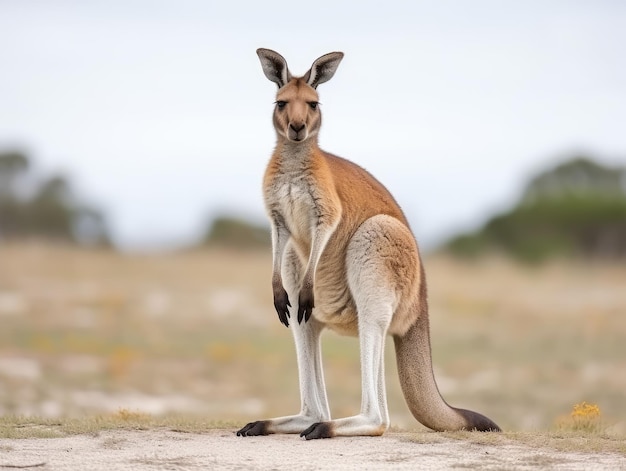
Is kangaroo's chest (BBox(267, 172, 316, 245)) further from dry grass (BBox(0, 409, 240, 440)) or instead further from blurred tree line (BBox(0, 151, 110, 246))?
blurred tree line (BBox(0, 151, 110, 246))

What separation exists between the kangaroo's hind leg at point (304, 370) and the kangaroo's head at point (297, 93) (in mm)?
807

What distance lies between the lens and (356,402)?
1509 centimetres

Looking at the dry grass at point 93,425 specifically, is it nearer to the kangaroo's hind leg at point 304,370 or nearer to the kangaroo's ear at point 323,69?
the kangaroo's hind leg at point 304,370

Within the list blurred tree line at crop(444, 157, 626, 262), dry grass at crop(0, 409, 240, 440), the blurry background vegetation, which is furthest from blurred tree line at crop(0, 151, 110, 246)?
dry grass at crop(0, 409, 240, 440)

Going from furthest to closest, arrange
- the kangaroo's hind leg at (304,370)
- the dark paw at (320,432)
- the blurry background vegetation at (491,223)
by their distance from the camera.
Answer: the blurry background vegetation at (491,223), the kangaroo's hind leg at (304,370), the dark paw at (320,432)

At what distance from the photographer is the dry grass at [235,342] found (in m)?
14.8

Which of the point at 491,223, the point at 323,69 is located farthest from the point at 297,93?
the point at 491,223

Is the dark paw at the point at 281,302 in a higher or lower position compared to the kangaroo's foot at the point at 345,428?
higher

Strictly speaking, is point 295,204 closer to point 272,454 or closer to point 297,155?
point 297,155

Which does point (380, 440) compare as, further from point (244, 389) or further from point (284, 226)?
point (244, 389)

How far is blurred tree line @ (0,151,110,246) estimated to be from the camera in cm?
4169

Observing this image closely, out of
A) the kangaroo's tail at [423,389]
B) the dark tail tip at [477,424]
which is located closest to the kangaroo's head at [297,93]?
the kangaroo's tail at [423,389]

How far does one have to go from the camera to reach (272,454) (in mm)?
6039

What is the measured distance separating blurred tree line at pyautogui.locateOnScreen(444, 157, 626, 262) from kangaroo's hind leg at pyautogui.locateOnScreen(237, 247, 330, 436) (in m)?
34.5
